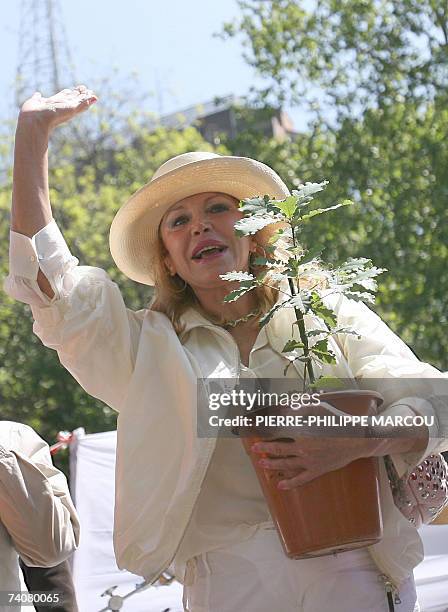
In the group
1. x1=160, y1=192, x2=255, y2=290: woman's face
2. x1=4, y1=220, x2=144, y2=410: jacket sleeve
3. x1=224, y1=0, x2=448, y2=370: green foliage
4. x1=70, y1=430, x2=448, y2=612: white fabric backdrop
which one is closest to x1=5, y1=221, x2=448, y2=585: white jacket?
x1=4, y1=220, x2=144, y2=410: jacket sleeve

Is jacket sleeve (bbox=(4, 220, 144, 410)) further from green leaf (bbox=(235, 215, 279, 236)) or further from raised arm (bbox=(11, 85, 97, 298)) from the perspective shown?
green leaf (bbox=(235, 215, 279, 236))

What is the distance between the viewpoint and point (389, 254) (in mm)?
12008

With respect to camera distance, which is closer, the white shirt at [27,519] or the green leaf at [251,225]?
the green leaf at [251,225]

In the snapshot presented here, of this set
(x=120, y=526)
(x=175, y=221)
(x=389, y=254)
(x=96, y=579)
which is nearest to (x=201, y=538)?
(x=120, y=526)

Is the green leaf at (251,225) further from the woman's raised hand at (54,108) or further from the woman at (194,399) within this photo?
the woman's raised hand at (54,108)

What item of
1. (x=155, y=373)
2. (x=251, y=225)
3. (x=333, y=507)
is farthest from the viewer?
(x=155, y=373)

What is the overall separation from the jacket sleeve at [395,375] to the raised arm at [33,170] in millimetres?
748

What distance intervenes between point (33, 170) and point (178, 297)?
55 cm

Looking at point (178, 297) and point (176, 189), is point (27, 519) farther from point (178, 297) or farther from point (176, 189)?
point (176, 189)

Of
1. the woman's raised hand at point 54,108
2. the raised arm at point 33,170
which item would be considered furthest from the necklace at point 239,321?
the woman's raised hand at point 54,108

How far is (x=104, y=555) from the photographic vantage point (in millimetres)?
4809

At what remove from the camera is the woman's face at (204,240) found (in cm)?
272

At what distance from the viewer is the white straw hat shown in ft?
9.26

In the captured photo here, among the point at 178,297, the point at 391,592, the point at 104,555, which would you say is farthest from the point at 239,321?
the point at 104,555
